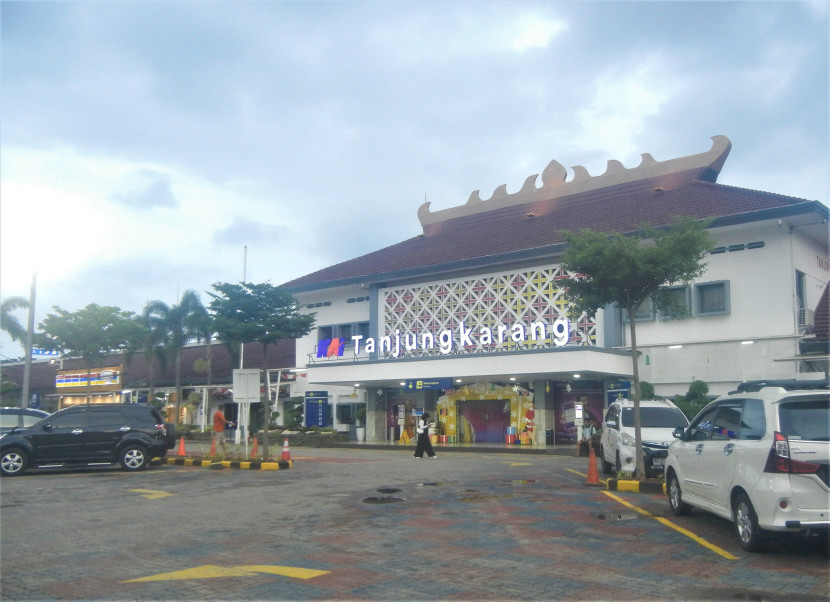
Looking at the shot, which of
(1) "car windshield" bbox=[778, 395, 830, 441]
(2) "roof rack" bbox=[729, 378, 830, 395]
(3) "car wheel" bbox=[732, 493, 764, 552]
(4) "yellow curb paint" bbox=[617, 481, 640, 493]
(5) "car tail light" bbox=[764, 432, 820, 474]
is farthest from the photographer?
(4) "yellow curb paint" bbox=[617, 481, 640, 493]

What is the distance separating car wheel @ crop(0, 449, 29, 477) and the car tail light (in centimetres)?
1827

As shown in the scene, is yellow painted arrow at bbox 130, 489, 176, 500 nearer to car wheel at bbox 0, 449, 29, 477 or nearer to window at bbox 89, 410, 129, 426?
window at bbox 89, 410, 129, 426

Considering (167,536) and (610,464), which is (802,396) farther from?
(610,464)

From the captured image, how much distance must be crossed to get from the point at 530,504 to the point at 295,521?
13.1 feet

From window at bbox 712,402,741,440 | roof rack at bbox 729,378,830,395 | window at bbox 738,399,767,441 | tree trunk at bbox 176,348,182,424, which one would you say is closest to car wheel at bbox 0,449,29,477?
window at bbox 712,402,741,440

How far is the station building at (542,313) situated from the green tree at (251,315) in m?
11.5

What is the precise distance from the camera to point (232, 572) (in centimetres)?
789

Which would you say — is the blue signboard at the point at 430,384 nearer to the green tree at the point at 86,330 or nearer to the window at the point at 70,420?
the green tree at the point at 86,330

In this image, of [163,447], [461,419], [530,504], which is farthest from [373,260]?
[530,504]

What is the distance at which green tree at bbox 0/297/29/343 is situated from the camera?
42.1 meters

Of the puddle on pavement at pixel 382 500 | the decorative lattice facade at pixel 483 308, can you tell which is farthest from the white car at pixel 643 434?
the decorative lattice facade at pixel 483 308

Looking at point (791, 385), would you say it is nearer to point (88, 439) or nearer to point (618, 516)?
point (618, 516)

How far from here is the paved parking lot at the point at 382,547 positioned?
282 inches

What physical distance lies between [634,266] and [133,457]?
46.1 feet
